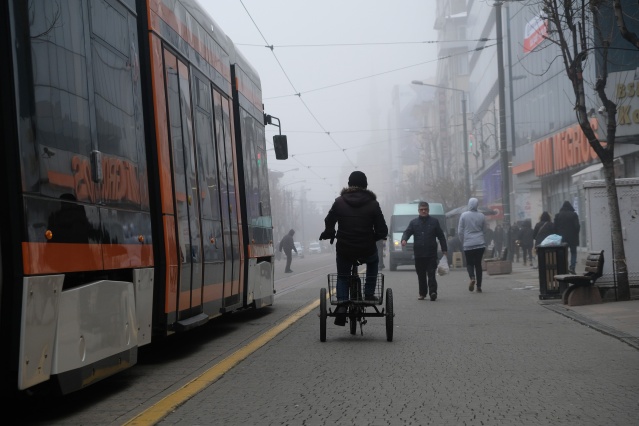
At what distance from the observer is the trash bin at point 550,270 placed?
17.8 m

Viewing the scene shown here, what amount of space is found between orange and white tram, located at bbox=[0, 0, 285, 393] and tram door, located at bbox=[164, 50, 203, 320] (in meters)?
0.02

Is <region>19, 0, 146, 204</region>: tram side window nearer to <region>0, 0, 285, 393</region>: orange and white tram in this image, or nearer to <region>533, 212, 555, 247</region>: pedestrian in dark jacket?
<region>0, 0, 285, 393</region>: orange and white tram

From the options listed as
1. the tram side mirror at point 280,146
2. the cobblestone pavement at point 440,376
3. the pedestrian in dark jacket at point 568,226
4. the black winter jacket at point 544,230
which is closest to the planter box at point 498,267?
the black winter jacket at point 544,230

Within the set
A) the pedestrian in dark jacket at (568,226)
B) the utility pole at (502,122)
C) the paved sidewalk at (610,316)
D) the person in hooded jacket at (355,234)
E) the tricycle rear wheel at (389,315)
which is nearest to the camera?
the tricycle rear wheel at (389,315)

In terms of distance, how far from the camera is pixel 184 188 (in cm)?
979

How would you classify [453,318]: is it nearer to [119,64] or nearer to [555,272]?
[555,272]

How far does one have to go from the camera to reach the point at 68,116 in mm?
6652

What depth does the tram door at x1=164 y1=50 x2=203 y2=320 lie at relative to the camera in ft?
31.1

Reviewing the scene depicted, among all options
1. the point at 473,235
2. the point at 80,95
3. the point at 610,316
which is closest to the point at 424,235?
the point at 473,235

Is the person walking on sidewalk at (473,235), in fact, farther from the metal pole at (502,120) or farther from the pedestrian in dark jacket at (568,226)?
the metal pole at (502,120)

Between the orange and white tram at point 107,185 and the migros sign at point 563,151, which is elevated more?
the migros sign at point 563,151

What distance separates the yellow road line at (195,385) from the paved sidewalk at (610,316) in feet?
12.6

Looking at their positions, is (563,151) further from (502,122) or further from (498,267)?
(498,267)

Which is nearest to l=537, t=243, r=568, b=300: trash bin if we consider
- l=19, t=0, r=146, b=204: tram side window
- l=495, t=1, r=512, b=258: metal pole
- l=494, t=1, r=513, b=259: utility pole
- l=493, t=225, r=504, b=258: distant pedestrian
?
l=19, t=0, r=146, b=204: tram side window
